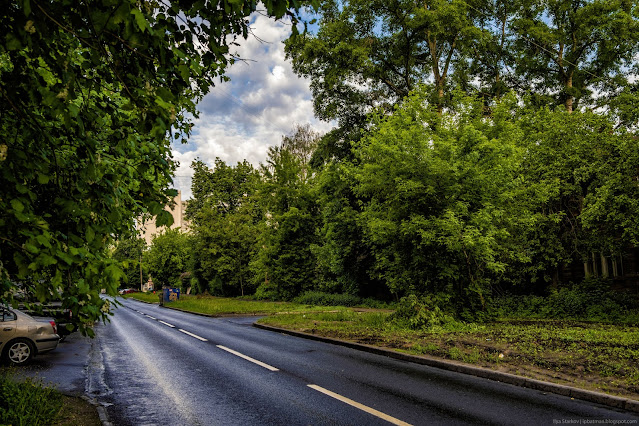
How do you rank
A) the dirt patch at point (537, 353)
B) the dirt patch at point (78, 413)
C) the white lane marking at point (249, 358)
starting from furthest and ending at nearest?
the white lane marking at point (249, 358)
the dirt patch at point (537, 353)
the dirt patch at point (78, 413)

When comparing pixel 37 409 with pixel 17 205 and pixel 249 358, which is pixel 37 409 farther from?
pixel 249 358

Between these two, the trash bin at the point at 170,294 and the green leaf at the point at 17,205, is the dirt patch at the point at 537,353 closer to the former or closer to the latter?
the green leaf at the point at 17,205

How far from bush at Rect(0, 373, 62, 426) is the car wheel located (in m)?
5.11

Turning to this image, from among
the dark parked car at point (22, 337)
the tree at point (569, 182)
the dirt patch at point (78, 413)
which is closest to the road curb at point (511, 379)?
the dirt patch at point (78, 413)

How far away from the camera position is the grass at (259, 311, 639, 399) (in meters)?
7.32

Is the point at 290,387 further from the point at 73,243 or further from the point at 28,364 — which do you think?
the point at 28,364

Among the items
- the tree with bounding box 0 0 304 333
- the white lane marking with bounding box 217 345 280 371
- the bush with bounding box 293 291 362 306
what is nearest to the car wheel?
the white lane marking with bounding box 217 345 280 371

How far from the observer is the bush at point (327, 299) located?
27922 mm

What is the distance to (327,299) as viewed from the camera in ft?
96.7

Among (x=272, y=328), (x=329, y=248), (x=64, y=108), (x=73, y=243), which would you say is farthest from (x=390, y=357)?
(x=329, y=248)

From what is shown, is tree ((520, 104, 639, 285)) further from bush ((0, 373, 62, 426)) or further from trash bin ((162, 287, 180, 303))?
trash bin ((162, 287, 180, 303))

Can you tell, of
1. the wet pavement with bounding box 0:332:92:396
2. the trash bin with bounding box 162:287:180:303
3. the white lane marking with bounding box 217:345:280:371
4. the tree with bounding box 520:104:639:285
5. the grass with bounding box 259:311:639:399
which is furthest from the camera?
the trash bin with bounding box 162:287:180:303

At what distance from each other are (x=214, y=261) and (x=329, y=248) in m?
21.6

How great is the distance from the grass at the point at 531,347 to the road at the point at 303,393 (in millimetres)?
832
